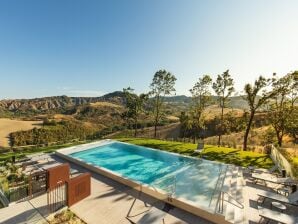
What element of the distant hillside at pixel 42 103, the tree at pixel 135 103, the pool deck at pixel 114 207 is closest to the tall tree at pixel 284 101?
the tree at pixel 135 103

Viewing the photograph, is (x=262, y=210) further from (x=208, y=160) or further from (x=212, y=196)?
(x=208, y=160)

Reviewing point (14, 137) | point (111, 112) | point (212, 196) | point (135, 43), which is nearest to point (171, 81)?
point (135, 43)

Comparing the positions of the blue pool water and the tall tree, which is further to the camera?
the tall tree

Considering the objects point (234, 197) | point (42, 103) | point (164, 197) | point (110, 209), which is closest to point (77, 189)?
point (110, 209)

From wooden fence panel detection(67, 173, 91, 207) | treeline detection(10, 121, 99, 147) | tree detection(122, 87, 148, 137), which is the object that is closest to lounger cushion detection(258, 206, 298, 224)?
wooden fence panel detection(67, 173, 91, 207)

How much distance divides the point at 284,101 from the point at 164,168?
1407cm

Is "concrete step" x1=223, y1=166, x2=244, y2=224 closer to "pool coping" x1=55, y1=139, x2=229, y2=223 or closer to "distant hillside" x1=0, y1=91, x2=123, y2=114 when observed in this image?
"pool coping" x1=55, y1=139, x2=229, y2=223

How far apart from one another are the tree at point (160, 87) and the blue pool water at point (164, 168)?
8581mm

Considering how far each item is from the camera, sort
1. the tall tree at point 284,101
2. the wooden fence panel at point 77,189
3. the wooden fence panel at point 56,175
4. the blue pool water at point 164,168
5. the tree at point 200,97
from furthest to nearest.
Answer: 1. the tree at point 200,97
2. the tall tree at point 284,101
3. the blue pool water at point 164,168
4. the wooden fence panel at point 56,175
5. the wooden fence panel at point 77,189

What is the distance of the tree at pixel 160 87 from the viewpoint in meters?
24.5

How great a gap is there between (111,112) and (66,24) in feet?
210

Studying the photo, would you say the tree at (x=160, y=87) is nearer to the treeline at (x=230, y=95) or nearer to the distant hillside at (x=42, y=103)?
the treeline at (x=230, y=95)

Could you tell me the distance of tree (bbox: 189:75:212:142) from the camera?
70.9 feet

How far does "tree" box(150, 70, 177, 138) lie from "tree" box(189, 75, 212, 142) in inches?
127
